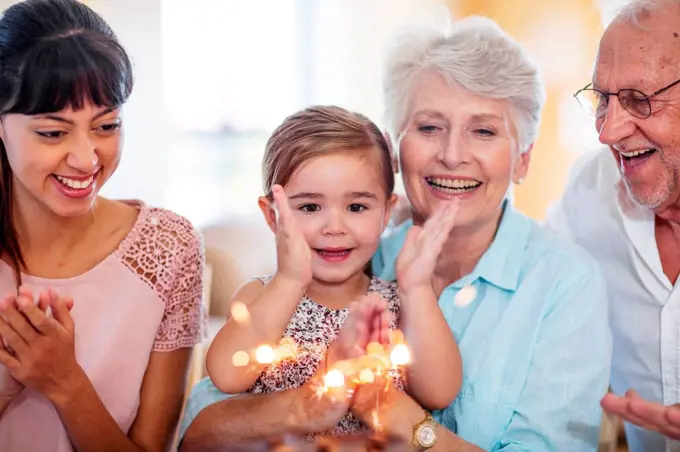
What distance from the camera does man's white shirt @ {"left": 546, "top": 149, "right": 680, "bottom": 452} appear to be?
5.14 ft

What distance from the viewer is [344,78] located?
2.06 m

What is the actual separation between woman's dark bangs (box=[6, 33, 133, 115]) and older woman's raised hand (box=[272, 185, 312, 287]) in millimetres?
352

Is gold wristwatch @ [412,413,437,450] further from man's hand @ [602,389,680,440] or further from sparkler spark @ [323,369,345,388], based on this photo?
man's hand @ [602,389,680,440]

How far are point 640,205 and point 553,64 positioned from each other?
0.57 metres

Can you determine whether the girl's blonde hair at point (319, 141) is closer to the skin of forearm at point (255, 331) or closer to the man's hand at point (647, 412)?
the skin of forearm at point (255, 331)

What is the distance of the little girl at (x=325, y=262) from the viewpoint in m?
1.28

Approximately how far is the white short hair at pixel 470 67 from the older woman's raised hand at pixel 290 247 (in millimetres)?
421

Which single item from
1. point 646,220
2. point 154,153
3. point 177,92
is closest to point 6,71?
point 154,153

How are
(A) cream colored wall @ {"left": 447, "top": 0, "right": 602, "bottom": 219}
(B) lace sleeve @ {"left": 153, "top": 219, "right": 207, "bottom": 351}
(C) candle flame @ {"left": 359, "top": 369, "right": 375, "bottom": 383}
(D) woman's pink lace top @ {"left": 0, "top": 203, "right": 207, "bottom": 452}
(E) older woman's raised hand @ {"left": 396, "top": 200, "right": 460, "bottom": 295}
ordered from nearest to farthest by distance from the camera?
(C) candle flame @ {"left": 359, "top": 369, "right": 375, "bottom": 383} → (E) older woman's raised hand @ {"left": 396, "top": 200, "right": 460, "bottom": 295} → (D) woman's pink lace top @ {"left": 0, "top": 203, "right": 207, "bottom": 452} → (B) lace sleeve @ {"left": 153, "top": 219, "right": 207, "bottom": 351} → (A) cream colored wall @ {"left": 447, "top": 0, "right": 602, "bottom": 219}

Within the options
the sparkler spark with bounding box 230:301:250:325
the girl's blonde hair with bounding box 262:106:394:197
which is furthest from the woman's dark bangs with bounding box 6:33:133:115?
the sparkler spark with bounding box 230:301:250:325

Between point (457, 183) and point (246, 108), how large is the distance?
740mm

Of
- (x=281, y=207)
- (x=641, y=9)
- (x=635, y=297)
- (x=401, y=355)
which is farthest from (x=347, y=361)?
(x=641, y=9)

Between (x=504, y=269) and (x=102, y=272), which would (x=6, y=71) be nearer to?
(x=102, y=272)

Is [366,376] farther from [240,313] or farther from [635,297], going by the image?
[635,297]
